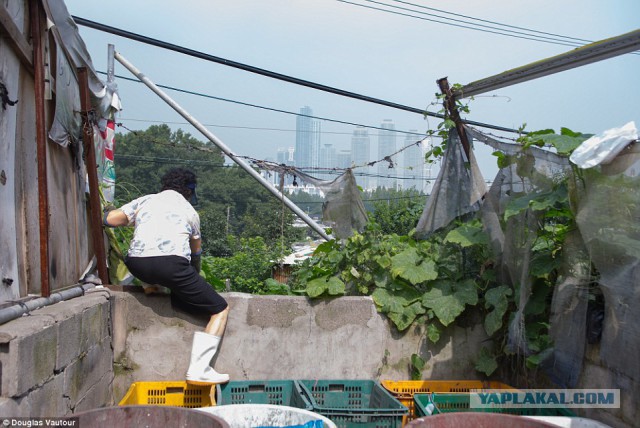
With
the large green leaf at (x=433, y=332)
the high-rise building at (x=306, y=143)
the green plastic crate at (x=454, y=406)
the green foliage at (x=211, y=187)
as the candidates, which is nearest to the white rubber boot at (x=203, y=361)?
the green plastic crate at (x=454, y=406)

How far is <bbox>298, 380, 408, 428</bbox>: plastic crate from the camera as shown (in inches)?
137

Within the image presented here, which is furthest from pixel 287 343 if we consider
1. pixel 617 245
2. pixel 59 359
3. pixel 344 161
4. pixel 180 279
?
pixel 344 161

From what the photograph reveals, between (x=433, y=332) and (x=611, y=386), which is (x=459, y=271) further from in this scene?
(x=611, y=386)

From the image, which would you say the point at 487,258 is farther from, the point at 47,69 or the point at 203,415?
the point at 47,69

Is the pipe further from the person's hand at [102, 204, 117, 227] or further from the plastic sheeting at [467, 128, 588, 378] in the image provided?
the plastic sheeting at [467, 128, 588, 378]

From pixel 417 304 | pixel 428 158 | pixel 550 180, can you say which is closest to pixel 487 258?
pixel 417 304

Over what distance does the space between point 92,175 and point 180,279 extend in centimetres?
115

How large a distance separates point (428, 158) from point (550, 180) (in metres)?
1.82

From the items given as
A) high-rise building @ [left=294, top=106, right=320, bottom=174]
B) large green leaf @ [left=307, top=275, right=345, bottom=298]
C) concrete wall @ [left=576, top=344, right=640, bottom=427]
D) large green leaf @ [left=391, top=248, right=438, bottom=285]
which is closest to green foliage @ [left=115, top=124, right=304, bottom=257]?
high-rise building @ [left=294, top=106, right=320, bottom=174]

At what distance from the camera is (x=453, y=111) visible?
17.3 feet

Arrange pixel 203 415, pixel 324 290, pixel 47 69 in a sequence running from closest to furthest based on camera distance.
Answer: pixel 203 415 < pixel 47 69 < pixel 324 290

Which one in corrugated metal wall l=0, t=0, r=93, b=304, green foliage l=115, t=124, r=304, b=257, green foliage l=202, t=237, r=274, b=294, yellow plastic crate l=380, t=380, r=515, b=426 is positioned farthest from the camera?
green foliage l=115, t=124, r=304, b=257

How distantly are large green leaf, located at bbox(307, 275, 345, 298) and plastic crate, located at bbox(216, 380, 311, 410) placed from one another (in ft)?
2.62

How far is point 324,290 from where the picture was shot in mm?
4652
